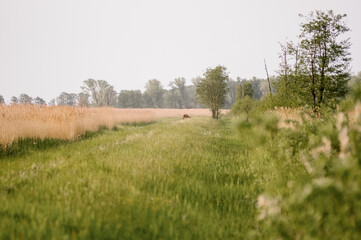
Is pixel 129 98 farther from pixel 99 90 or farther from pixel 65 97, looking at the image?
pixel 65 97

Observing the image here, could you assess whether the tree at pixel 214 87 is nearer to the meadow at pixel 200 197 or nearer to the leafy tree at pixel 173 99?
the meadow at pixel 200 197

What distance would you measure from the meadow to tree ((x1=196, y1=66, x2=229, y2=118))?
80.2 feet

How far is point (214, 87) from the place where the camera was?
28.5 metres

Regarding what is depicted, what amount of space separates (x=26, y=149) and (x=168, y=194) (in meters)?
5.84

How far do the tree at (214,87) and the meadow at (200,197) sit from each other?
24440 millimetres

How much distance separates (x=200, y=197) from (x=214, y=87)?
2599cm

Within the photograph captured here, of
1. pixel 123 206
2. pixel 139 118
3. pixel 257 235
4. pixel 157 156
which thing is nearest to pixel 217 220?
pixel 257 235

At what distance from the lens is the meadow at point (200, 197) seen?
6.12ft

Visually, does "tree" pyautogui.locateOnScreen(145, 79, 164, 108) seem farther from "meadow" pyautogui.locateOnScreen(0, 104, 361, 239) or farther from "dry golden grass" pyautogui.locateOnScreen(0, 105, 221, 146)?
"meadow" pyautogui.locateOnScreen(0, 104, 361, 239)

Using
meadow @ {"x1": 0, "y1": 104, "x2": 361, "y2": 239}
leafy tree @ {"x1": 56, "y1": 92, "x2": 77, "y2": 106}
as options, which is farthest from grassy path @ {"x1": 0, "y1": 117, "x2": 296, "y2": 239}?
leafy tree @ {"x1": 56, "y1": 92, "x2": 77, "y2": 106}

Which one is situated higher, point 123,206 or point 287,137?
point 287,137

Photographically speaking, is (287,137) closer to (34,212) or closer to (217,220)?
(217,220)

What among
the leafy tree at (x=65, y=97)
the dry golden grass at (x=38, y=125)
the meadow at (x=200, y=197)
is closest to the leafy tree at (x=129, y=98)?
the leafy tree at (x=65, y=97)

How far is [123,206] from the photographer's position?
2605 mm
